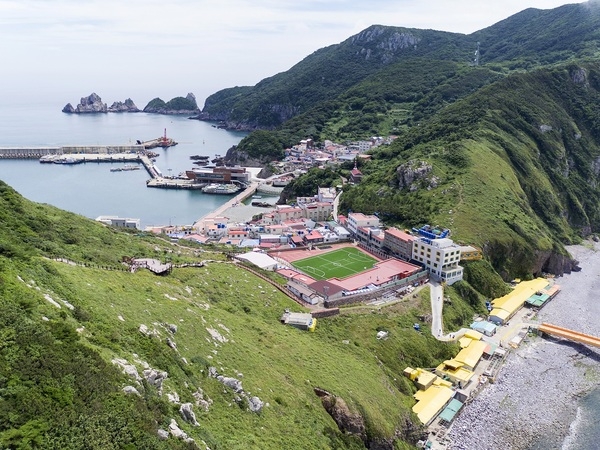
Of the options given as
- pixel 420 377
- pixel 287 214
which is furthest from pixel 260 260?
pixel 287 214

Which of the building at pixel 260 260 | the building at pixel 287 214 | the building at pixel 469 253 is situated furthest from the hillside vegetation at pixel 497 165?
the building at pixel 260 260

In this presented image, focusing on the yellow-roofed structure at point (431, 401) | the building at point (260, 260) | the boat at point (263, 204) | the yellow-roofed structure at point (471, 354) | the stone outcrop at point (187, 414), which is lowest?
the yellow-roofed structure at point (431, 401)

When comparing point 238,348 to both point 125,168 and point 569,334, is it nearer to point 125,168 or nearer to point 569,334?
point 569,334

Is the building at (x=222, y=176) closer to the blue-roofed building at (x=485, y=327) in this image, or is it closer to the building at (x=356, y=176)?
the building at (x=356, y=176)

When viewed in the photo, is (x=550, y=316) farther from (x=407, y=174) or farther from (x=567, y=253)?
(x=407, y=174)

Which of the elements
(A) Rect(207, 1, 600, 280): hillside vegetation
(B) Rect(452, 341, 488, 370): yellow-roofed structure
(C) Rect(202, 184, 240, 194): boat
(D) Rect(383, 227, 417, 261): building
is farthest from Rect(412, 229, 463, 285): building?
(C) Rect(202, 184, 240, 194): boat

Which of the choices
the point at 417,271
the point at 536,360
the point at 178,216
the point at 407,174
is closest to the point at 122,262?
the point at 417,271
